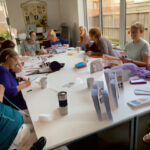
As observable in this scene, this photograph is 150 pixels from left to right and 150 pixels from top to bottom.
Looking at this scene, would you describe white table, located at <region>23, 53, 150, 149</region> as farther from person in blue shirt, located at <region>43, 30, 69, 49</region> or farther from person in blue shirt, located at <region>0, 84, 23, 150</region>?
person in blue shirt, located at <region>43, 30, 69, 49</region>

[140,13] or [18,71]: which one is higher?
[140,13]

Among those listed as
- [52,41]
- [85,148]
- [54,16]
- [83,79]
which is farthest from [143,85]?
[54,16]

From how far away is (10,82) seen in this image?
5.30 ft

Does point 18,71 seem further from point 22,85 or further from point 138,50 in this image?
point 138,50

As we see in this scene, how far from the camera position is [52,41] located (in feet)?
13.2

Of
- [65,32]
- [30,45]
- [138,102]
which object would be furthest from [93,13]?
[138,102]

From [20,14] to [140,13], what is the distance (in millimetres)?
4369

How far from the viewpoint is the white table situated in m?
0.97

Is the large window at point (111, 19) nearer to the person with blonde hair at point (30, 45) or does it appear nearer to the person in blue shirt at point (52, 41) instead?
the person in blue shirt at point (52, 41)

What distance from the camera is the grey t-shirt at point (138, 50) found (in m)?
2.10

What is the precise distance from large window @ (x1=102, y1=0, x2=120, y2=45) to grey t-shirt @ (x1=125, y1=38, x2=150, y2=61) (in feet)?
4.79

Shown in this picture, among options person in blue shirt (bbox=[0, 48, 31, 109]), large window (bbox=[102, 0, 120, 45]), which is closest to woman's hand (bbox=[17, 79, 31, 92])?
person in blue shirt (bbox=[0, 48, 31, 109])

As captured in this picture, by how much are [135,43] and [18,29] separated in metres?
4.84

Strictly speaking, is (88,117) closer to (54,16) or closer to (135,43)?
(135,43)
